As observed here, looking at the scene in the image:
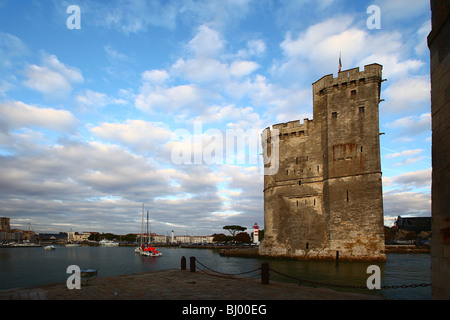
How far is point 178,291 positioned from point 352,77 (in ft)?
101

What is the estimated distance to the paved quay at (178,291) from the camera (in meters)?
9.12

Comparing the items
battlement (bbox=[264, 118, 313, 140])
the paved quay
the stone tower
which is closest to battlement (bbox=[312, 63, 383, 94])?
the stone tower

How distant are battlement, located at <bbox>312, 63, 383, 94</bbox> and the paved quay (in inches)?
1089

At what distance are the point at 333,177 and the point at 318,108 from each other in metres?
8.59

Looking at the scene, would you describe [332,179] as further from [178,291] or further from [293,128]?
[178,291]

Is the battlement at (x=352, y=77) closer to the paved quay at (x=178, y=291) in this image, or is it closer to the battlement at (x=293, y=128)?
the battlement at (x=293, y=128)

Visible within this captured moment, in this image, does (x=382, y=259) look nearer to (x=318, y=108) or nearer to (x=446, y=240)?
(x=318, y=108)

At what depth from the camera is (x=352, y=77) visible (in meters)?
33.1

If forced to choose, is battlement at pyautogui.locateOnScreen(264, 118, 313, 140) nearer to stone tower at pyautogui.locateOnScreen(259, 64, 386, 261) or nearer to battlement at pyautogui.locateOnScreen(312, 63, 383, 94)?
stone tower at pyautogui.locateOnScreen(259, 64, 386, 261)

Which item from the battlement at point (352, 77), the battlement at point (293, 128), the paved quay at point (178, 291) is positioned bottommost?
the paved quay at point (178, 291)

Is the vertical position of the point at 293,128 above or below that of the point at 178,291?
above

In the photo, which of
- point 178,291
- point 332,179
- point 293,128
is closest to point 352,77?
point 293,128

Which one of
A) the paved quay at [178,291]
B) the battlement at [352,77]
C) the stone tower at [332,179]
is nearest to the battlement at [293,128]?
the stone tower at [332,179]
